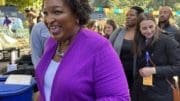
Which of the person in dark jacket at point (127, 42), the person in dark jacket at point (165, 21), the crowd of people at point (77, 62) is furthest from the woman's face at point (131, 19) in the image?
the crowd of people at point (77, 62)

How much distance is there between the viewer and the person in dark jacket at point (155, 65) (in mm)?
4223

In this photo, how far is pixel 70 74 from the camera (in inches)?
83.8

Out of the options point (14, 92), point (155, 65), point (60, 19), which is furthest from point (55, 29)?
point (155, 65)

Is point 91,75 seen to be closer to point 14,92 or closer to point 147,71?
point 14,92

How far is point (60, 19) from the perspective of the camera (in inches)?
86.1

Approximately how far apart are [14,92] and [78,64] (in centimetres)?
129

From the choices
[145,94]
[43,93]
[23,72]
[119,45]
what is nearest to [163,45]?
[145,94]

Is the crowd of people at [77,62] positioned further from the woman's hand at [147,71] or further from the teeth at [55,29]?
the woman's hand at [147,71]

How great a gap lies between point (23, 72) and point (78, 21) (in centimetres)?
272

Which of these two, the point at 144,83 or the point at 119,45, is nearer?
the point at 144,83

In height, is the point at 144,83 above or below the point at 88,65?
below

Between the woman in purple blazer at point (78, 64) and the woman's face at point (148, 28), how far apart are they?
85.1 inches

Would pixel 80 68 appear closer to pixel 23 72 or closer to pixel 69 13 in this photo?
pixel 69 13

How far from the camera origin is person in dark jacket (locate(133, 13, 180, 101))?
4.22 m
